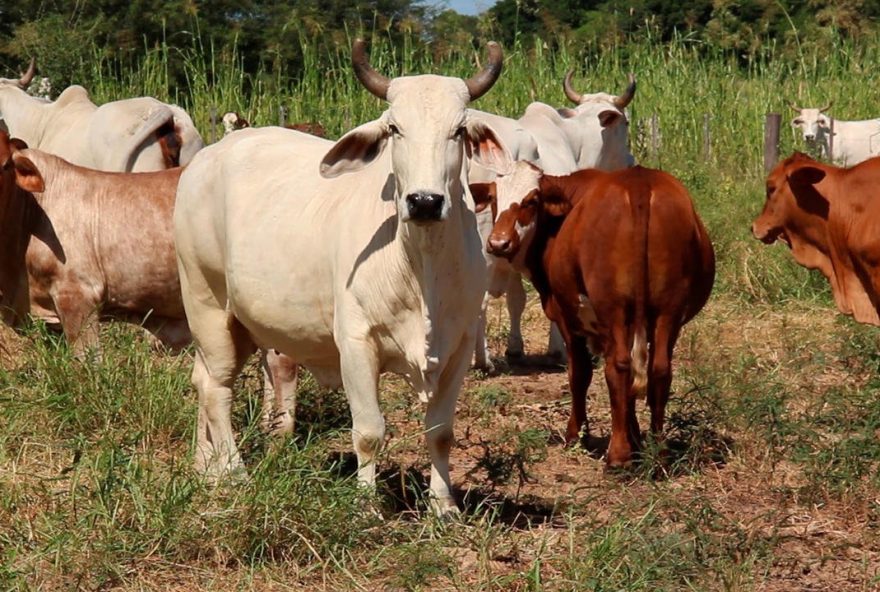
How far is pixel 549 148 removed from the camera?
419 inches

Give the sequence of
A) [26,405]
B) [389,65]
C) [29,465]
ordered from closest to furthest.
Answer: [29,465]
[26,405]
[389,65]

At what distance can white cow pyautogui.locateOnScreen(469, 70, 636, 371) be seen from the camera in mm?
9602

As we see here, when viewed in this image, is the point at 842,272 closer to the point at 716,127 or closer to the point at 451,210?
the point at 451,210

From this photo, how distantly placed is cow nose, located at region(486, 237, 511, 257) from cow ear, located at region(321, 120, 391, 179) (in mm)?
1911

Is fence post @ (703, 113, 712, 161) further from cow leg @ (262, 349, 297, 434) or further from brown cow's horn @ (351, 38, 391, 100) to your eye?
brown cow's horn @ (351, 38, 391, 100)

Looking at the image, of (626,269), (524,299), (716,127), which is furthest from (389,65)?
(626,269)

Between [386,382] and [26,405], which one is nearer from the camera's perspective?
[26,405]

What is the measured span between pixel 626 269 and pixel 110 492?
2.73 m

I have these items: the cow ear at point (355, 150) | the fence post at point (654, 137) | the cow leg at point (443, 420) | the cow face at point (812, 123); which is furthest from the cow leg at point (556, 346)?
the cow face at point (812, 123)

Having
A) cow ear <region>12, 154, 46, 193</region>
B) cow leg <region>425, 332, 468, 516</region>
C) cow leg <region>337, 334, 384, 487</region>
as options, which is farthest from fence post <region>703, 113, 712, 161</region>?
cow leg <region>337, 334, 384, 487</region>

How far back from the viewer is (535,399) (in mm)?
8812

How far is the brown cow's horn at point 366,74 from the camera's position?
561 cm

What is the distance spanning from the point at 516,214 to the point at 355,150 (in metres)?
2.07

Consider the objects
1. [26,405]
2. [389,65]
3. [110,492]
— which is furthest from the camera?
[389,65]
